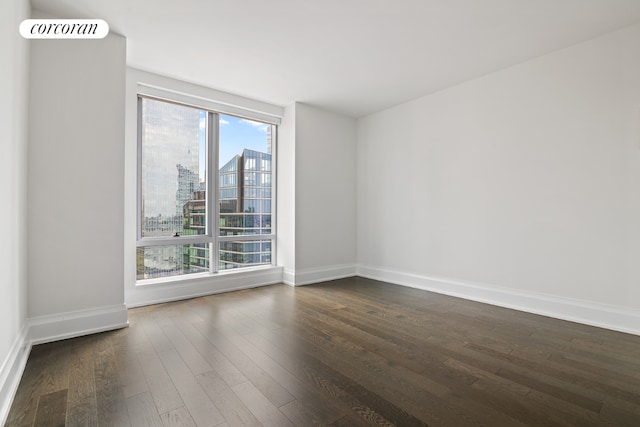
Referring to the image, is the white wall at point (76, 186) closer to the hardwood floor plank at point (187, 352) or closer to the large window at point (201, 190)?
the hardwood floor plank at point (187, 352)

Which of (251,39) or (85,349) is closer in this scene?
(85,349)

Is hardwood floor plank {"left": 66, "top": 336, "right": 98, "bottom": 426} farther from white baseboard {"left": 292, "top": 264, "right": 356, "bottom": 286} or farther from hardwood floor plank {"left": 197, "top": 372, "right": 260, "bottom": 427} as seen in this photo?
white baseboard {"left": 292, "top": 264, "right": 356, "bottom": 286}

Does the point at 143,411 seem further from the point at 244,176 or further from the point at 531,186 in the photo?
the point at 531,186

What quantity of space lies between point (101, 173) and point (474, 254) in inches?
165

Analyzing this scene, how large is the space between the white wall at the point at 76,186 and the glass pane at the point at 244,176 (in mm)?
1599

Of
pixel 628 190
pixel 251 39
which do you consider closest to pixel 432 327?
pixel 628 190

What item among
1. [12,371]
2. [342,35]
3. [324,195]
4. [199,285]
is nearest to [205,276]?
[199,285]

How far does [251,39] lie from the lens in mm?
3029

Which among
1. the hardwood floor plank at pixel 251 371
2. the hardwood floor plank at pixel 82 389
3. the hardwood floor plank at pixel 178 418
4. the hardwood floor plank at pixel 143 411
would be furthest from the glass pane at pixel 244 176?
the hardwood floor plank at pixel 178 418

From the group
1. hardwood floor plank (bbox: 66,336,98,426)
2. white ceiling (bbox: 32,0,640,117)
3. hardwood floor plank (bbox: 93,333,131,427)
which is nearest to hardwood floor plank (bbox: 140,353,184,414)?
hardwood floor plank (bbox: 93,333,131,427)

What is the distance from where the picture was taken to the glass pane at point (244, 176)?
4.45m

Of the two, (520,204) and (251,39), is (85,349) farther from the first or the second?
(520,204)

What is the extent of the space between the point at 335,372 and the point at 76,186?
266 centimetres

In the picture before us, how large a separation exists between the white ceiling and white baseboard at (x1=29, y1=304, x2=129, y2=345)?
258 cm
